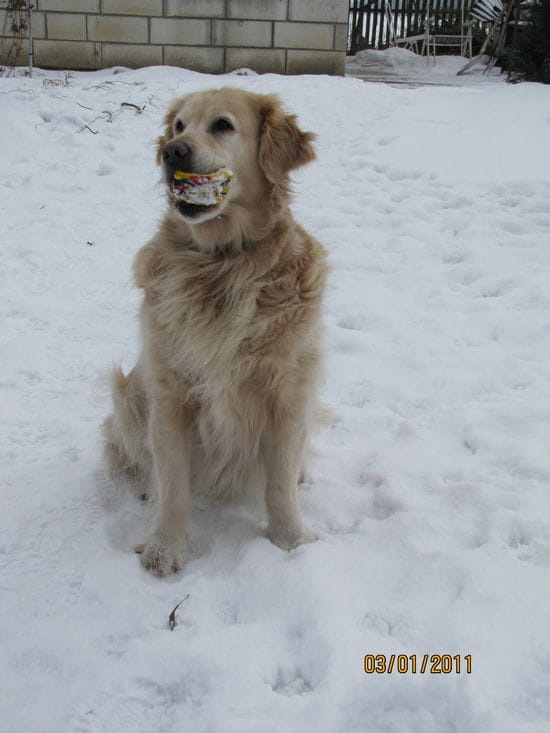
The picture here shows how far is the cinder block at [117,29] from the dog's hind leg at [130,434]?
8.69 m

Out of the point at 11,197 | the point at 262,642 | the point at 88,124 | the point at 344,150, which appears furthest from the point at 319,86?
the point at 262,642

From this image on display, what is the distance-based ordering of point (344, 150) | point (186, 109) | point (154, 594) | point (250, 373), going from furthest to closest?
point (344, 150) < point (186, 109) < point (250, 373) < point (154, 594)

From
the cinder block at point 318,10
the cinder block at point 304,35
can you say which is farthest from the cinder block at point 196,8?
the cinder block at point 318,10

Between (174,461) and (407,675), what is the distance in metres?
1.08

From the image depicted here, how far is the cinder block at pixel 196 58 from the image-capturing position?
1021 cm

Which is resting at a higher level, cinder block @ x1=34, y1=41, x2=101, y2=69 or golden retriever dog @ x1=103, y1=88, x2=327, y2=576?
cinder block @ x1=34, y1=41, x2=101, y2=69

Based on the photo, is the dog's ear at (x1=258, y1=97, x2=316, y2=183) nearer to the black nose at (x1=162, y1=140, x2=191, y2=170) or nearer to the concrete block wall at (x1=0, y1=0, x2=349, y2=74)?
the black nose at (x1=162, y1=140, x2=191, y2=170)

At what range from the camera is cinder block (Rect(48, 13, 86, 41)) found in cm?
995

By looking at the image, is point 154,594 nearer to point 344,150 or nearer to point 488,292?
point 488,292

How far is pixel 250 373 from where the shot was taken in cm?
241

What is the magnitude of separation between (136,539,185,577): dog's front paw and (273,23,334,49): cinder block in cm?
954

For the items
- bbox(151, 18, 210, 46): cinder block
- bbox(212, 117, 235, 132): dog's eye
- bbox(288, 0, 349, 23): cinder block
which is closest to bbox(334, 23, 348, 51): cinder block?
bbox(288, 0, 349, 23): cinder block

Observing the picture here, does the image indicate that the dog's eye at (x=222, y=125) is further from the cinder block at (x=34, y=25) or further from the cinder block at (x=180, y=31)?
the cinder block at (x=34, y=25)

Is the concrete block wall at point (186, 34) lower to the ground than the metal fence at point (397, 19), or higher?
lower
